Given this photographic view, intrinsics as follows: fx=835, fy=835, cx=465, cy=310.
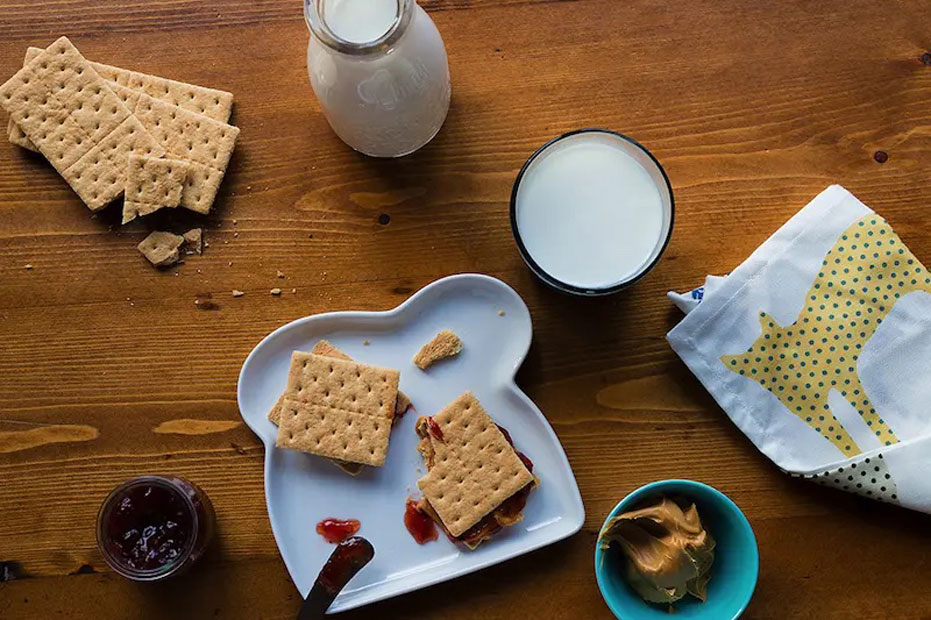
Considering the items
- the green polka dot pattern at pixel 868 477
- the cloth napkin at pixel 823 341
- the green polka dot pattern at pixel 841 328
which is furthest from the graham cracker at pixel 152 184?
the green polka dot pattern at pixel 868 477

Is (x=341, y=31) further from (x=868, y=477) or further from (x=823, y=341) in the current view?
(x=868, y=477)

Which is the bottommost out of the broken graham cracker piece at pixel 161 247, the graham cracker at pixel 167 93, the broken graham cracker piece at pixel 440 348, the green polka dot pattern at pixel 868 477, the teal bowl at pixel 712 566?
the teal bowl at pixel 712 566

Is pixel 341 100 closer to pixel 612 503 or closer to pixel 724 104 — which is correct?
pixel 724 104

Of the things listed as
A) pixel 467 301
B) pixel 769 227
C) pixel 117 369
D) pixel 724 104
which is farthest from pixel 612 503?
pixel 117 369

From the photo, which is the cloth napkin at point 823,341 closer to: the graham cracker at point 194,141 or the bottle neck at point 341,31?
the bottle neck at point 341,31

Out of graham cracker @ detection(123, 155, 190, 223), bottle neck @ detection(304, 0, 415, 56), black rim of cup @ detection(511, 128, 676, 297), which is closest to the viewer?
bottle neck @ detection(304, 0, 415, 56)

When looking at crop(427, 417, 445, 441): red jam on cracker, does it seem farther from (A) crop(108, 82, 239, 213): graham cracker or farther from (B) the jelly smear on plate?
(A) crop(108, 82, 239, 213): graham cracker

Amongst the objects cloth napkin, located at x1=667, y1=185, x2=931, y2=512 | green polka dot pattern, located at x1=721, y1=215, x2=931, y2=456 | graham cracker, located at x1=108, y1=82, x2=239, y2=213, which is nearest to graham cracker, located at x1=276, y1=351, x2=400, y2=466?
graham cracker, located at x1=108, y1=82, x2=239, y2=213
